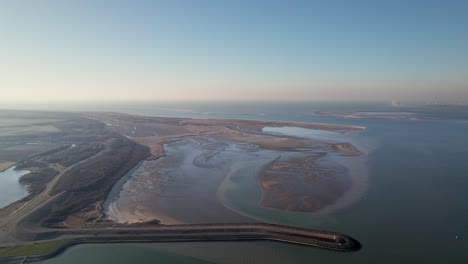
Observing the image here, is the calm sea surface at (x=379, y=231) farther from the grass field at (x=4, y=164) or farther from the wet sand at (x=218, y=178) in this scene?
the grass field at (x=4, y=164)

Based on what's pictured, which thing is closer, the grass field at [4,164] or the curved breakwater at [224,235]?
the curved breakwater at [224,235]

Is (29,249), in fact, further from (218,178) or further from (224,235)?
(218,178)

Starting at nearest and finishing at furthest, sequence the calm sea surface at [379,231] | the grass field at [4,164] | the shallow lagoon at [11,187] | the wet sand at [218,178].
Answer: the calm sea surface at [379,231] < the wet sand at [218,178] < the shallow lagoon at [11,187] < the grass field at [4,164]

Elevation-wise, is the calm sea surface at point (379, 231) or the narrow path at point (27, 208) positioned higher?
the narrow path at point (27, 208)

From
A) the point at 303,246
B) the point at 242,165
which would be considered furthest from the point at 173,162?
the point at 303,246

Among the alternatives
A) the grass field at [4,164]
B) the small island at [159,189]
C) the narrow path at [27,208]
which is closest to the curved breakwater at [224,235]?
the small island at [159,189]

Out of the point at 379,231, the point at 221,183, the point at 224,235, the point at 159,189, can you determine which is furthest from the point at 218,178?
the point at 379,231

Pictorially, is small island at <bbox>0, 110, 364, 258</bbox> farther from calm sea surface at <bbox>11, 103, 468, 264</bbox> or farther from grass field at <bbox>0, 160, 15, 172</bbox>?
calm sea surface at <bbox>11, 103, 468, 264</bbox>

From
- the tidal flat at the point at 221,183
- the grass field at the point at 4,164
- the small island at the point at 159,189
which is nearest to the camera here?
the small island at the point at 159,189

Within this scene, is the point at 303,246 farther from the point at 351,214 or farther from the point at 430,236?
the point at 430,236
